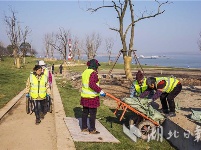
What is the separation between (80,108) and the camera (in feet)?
33.4

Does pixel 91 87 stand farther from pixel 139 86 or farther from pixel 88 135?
pixel 139 86

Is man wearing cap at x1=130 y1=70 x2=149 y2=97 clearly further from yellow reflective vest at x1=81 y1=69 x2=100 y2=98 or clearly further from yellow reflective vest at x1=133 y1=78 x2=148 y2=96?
yellow reflective vest at x1=81 y1=69 x2=100 y2=98

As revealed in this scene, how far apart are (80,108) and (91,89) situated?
4.08m

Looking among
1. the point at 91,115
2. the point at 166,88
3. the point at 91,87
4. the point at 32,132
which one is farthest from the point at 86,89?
the point at 166,88

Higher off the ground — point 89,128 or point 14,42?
point 14,42

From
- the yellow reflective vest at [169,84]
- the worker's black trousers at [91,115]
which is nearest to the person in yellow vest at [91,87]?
the worker's black trousers at [91,115]

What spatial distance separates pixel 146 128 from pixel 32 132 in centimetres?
316

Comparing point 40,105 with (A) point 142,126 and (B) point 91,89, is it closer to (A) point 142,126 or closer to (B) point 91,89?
(B) point 91,89

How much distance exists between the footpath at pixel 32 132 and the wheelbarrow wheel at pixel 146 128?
77.5 inches

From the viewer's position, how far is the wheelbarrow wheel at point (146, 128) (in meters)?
6.65

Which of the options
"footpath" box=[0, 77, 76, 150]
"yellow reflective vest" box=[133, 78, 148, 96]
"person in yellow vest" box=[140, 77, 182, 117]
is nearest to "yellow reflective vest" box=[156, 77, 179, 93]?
"person in yellow vest" box=[140, 77, 182, 117]

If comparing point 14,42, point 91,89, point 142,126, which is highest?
point 14,42

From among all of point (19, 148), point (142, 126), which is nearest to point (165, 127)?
point (142, 126)

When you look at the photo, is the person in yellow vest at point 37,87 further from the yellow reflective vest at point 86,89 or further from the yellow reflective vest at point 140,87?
the yellow reflective vest at point 140,87
